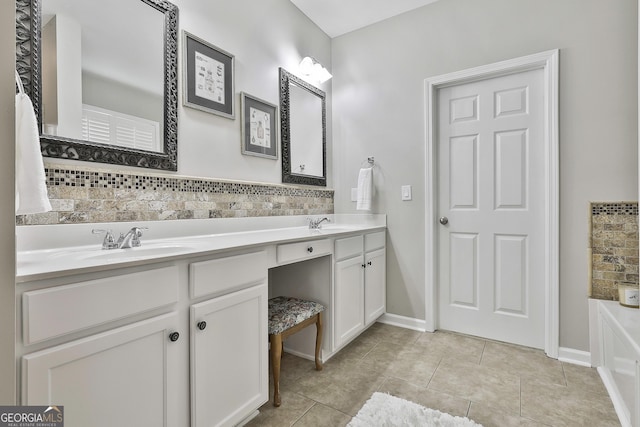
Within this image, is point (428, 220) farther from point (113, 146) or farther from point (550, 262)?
point (113, 146)

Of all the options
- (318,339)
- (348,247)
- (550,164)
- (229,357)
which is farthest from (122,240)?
(550,164)

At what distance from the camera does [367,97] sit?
2.80 m

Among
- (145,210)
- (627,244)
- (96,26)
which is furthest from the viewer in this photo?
(627,244)

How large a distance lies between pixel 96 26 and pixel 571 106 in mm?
2659

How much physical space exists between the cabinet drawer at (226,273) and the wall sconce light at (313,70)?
69.1 inches

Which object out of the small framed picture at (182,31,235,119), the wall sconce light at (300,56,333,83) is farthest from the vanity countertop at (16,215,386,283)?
the wall sconce light at (300,56,333,83)

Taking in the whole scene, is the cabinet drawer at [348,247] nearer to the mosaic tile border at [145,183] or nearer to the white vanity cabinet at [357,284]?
the white vanity cabinet at [357,284]

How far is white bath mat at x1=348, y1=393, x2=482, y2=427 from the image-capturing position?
1.42 m

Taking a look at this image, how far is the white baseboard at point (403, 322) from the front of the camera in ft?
8.47

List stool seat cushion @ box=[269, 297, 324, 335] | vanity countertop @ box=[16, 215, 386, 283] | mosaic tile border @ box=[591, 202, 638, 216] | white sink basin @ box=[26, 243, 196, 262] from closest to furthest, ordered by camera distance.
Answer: vanity countertop @ box=[16, 215, 386, 283] → white sink basin @ box=[26, 243, 196, 262] → stool seat cushion @ box=[269, 297, 324, 335] → mosaic tile border @ box=[591, 202, 638, 216]

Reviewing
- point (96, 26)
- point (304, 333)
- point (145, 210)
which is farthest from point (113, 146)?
point (304, 333)

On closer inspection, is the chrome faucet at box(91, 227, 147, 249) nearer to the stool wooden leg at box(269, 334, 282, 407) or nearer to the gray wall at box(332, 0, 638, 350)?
the stool wooden leg at box(269, 334, 282, 407)

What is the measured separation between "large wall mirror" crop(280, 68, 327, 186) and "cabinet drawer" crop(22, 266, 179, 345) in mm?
1495

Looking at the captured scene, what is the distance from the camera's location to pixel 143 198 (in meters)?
1.55
